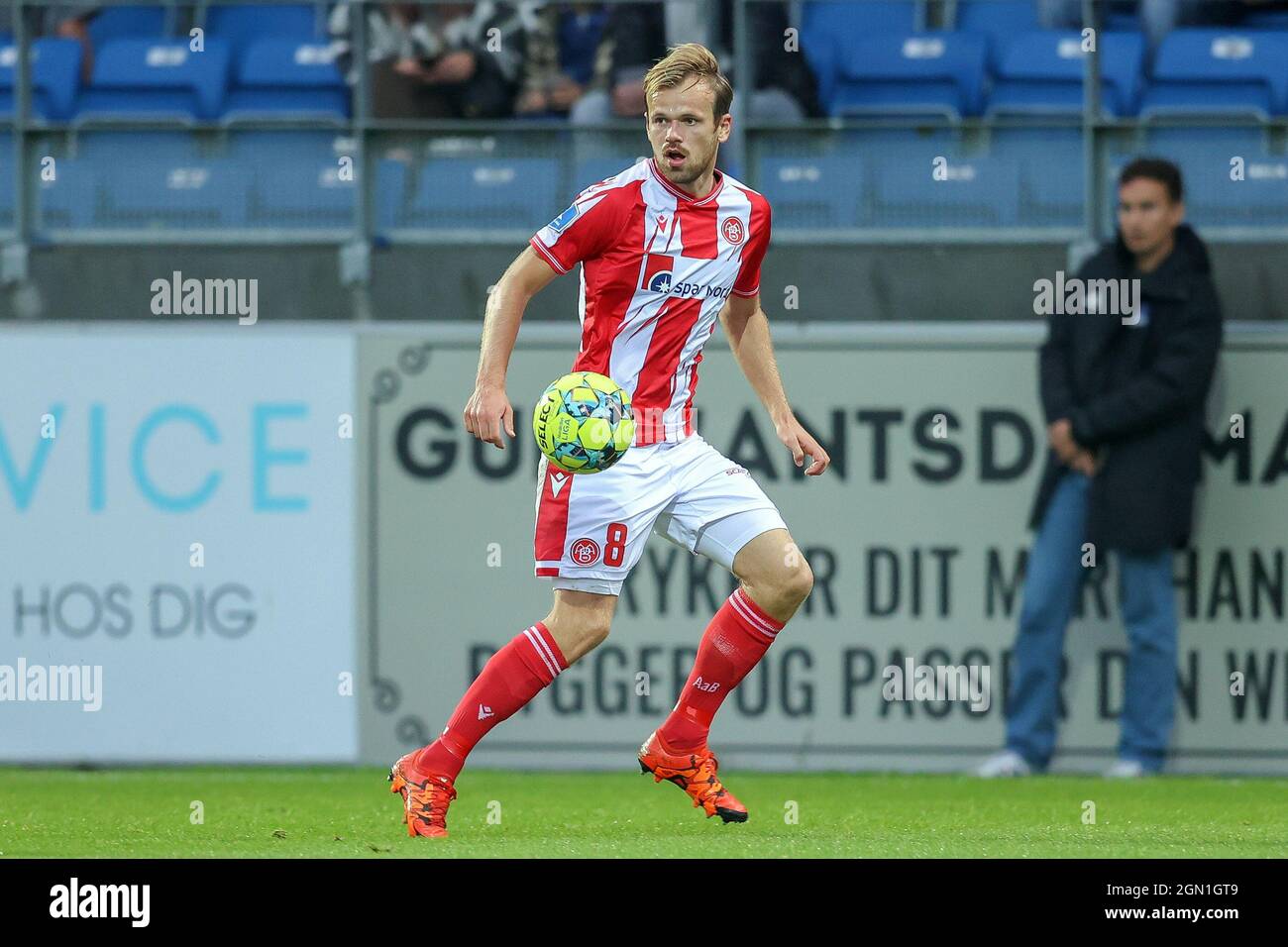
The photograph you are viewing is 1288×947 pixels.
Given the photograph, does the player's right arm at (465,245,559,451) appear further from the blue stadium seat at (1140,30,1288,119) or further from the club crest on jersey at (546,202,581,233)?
the blue stadium seat at (1140,30,1288,119)

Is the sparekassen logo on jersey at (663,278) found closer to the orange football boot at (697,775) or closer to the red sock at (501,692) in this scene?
the red sock at (501,692)

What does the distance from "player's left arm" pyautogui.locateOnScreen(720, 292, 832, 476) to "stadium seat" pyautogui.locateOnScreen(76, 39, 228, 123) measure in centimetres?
538

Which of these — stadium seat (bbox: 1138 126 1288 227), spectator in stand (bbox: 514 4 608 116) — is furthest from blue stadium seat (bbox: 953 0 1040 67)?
spectator in stand (bbox: 514 4 608 116)

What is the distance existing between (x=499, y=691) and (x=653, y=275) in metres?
1.28

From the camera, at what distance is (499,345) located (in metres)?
6.07

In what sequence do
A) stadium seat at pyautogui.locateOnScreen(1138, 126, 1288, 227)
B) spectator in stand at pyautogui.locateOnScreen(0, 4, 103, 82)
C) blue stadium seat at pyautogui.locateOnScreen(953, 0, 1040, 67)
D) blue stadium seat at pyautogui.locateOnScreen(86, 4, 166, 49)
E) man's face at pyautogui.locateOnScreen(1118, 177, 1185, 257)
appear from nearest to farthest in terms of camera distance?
man's face at pyautogui.locateOnScreen(1118, 177, 1185, 257) < stadium seat at pyautogui.locateOnScreen(1138, 126, 1288, 227) < blue stadium seat at pyautogui.locateOnScreen(953, 0, 1040, 67) < spectator in stand at pyautogui.locateOnScreen(0, 4, 103, 82) < blue stadium seat at pyautogui.locateOnScreen(86, 4, 166, 49)

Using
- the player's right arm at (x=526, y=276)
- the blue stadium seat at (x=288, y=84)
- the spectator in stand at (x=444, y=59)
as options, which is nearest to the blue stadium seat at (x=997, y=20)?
the spectator in stand at (x=444, y=59)

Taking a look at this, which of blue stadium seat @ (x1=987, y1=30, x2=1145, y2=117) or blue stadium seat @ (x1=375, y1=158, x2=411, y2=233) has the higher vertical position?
blue stadium seat @ (x1=987, y1=30, x2=1145, y2=117)

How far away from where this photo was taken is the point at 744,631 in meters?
6.61

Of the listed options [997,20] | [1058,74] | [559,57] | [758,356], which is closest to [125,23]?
[559,57]

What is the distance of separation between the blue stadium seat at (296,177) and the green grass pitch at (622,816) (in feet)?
9.05

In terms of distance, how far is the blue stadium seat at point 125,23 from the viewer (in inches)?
465

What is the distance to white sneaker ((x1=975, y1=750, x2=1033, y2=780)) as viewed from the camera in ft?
28.9

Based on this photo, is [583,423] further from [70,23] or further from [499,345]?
[70,23]
